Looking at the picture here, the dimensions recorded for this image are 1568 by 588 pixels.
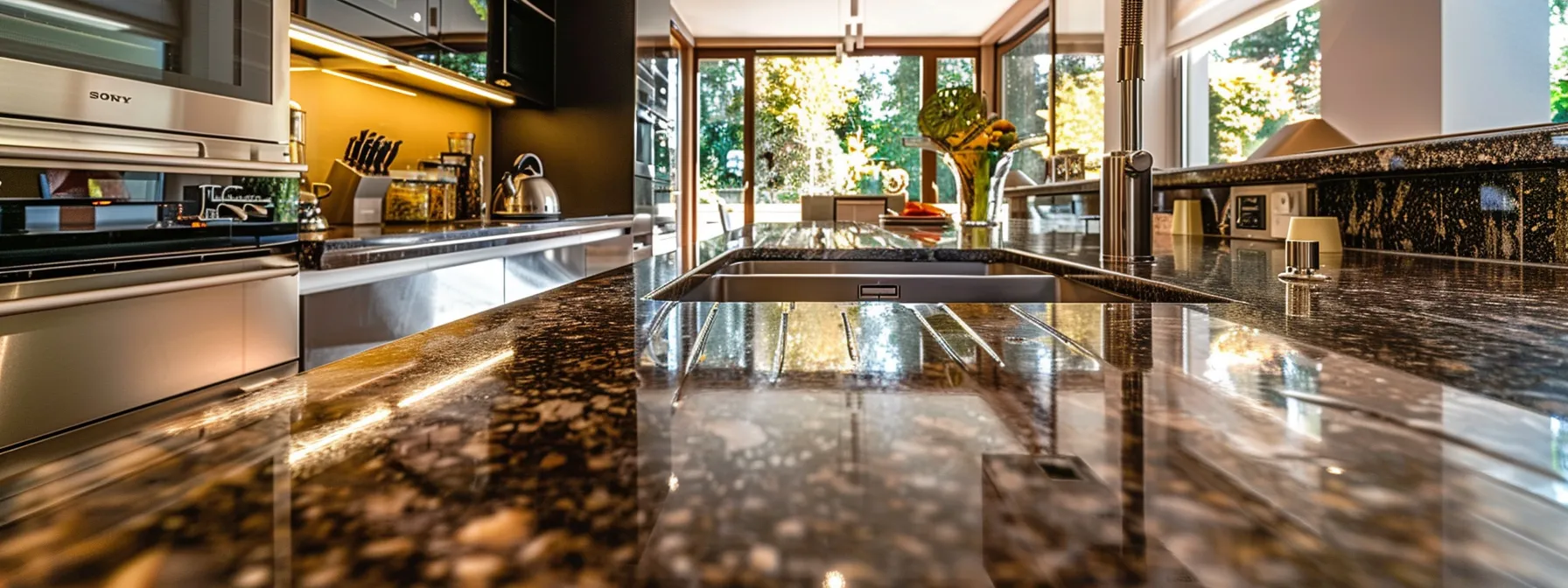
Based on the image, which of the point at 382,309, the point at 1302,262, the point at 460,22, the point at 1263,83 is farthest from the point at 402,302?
the point at 1263,83

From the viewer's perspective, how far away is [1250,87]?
3.89m

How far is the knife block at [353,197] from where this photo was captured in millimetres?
2820

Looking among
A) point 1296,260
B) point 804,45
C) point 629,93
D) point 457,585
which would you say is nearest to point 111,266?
point 457,585

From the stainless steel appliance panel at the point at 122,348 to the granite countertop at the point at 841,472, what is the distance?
4.40ft

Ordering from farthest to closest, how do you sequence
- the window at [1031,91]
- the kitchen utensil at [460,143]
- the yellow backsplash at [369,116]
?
the window at [1031,91] < the kitchen utensil at [460,143] < the yellow backsplash at [369,116]

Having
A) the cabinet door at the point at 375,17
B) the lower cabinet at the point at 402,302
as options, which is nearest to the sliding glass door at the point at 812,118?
the lower cabinet at the point at 402,302

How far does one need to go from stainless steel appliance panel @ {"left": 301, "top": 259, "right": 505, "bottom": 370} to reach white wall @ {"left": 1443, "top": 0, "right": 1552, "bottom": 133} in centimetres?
278

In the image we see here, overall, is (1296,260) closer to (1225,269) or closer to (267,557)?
(1225,269)

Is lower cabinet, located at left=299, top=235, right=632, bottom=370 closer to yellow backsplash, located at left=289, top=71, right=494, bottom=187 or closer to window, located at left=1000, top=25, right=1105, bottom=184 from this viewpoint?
yellow backsplash, located at left=289, top=71, right=494, bottom=187

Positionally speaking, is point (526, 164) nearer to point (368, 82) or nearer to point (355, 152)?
point (368, 82)

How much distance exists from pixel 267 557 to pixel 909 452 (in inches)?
6.4

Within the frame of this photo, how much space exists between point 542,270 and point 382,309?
3.53 feet

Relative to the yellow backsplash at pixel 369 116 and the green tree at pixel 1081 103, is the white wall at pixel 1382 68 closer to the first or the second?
the green tree at pixel 1081 103

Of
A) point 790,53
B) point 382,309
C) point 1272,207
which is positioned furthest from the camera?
point 790,53
